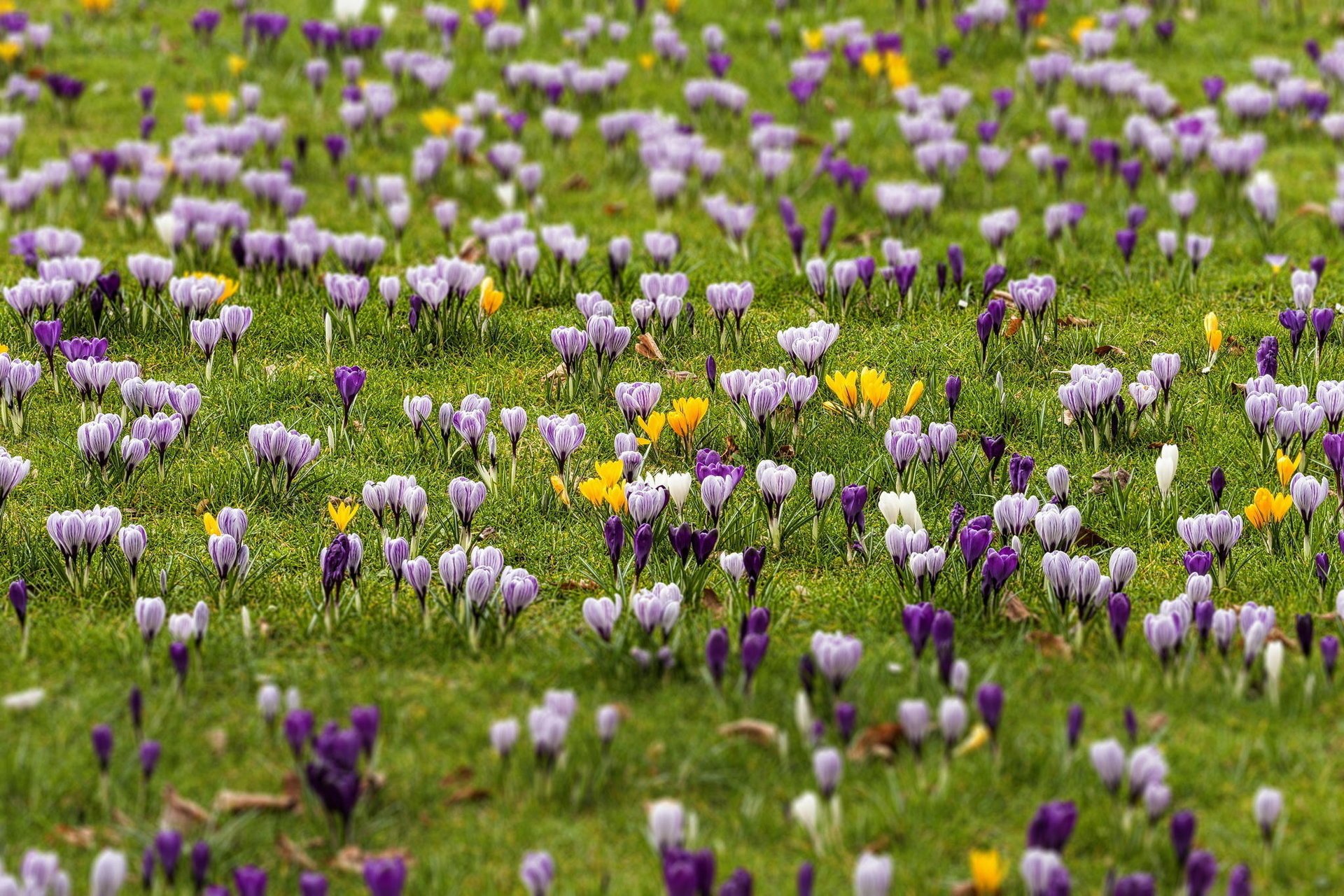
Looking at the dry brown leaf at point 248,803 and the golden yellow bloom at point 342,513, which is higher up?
the golden yellow bloom at point 342,513

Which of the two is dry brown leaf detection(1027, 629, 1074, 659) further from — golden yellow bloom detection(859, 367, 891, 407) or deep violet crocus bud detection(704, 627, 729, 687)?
golden yellow bloom detection(859, 367, 891, 407)

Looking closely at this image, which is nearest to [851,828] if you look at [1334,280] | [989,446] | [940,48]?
[989,446]

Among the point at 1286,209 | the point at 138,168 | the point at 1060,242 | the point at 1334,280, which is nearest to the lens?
the point at 1334,280

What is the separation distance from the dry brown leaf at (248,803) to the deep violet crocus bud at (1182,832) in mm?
2100

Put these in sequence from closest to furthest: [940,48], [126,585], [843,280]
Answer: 1. [126,585]
2. [843,280]
3. [940,48]

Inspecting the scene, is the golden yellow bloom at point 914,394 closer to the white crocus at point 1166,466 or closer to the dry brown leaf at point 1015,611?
the white crocus at point 1166,466

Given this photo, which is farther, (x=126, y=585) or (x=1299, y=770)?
(x=126, y=585)

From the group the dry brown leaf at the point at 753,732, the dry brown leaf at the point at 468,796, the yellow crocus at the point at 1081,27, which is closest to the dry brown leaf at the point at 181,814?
the dry brown leaf at the point at 468,796

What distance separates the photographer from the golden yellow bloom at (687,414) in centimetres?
593

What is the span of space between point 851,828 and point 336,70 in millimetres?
9509

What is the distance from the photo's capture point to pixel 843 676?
434cm

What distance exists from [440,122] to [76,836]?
24.1ft

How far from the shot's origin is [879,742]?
4254 mm

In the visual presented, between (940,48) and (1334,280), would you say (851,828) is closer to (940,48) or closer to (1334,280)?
(1334,280)
